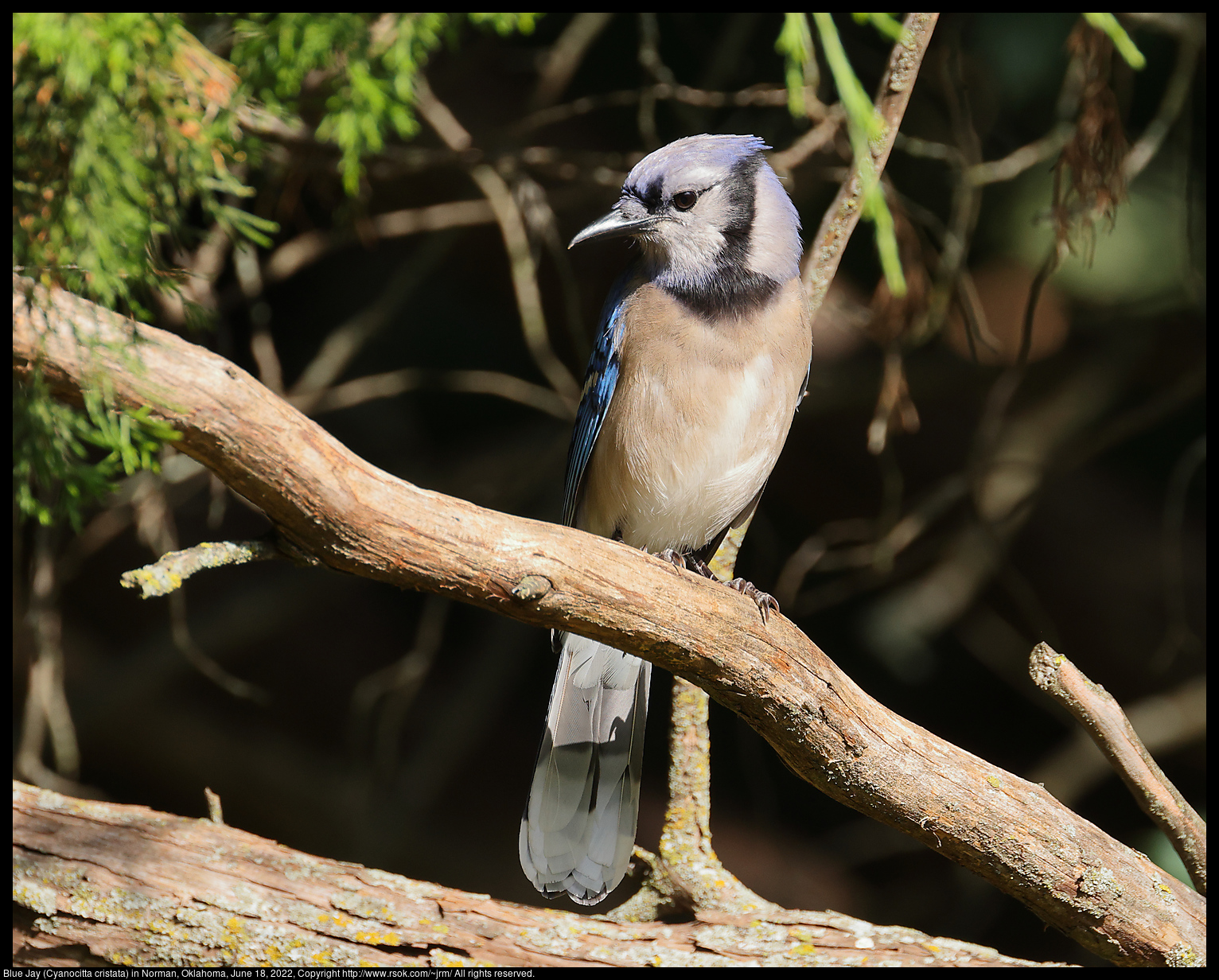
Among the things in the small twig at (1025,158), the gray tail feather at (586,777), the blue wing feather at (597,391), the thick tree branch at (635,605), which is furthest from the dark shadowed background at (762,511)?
the thick tree branch at (635,605)

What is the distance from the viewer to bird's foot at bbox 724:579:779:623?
6.68 feet

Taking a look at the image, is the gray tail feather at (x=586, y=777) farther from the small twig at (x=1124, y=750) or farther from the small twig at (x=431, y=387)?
the small twig at (x=431, y=387)

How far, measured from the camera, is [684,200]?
113 inches

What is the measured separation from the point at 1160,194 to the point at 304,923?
3.71 meters

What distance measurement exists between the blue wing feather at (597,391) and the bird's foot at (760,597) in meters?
0.65

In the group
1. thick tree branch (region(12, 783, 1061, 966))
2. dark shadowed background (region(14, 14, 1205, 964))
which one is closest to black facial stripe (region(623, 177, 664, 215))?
dark shadowed background (region(14, 14, 1205, 964))

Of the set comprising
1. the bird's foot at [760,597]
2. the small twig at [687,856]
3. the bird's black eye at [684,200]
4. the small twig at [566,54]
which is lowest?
the small twig at [687,856]

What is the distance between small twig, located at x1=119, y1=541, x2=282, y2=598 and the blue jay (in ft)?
3.89

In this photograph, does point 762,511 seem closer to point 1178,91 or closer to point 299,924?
point 1178,91

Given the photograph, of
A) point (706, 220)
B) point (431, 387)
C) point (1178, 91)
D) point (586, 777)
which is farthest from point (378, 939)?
point (1178, 91)

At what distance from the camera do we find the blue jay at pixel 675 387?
2713mm

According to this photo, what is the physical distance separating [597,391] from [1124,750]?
1.62 meters
